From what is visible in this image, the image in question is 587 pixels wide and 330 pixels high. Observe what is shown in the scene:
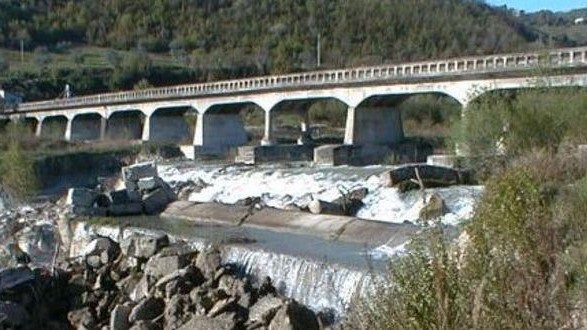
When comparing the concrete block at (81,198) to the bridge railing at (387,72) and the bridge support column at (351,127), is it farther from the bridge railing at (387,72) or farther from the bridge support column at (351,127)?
the bridge support column at (351,127)

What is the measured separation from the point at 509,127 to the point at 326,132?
202ft

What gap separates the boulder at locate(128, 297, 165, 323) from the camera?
24906mm

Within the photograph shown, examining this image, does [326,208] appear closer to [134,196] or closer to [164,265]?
[164,265]

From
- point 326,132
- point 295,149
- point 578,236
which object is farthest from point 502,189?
point 326,132

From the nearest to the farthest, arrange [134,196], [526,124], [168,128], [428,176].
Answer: [428,176] < [526,124] < [134,196] < [168,128]

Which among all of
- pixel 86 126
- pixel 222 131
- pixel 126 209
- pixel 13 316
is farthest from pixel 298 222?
pixel 86 126

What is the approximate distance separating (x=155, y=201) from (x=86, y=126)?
73156mm

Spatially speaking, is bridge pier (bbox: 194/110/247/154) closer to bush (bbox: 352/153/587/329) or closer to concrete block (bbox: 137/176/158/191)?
concrete block (bbox: 137/176/158/191)

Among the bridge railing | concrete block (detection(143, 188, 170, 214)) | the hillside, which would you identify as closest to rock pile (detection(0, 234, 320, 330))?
concrete block (detection(143, 188, 170, 214))

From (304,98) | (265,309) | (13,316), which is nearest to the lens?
(265,309)

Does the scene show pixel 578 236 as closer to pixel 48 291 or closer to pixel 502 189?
pixel 502 189

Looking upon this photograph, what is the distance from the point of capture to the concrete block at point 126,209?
40.9m

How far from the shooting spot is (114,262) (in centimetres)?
3102

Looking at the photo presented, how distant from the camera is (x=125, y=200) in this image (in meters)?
41.6
